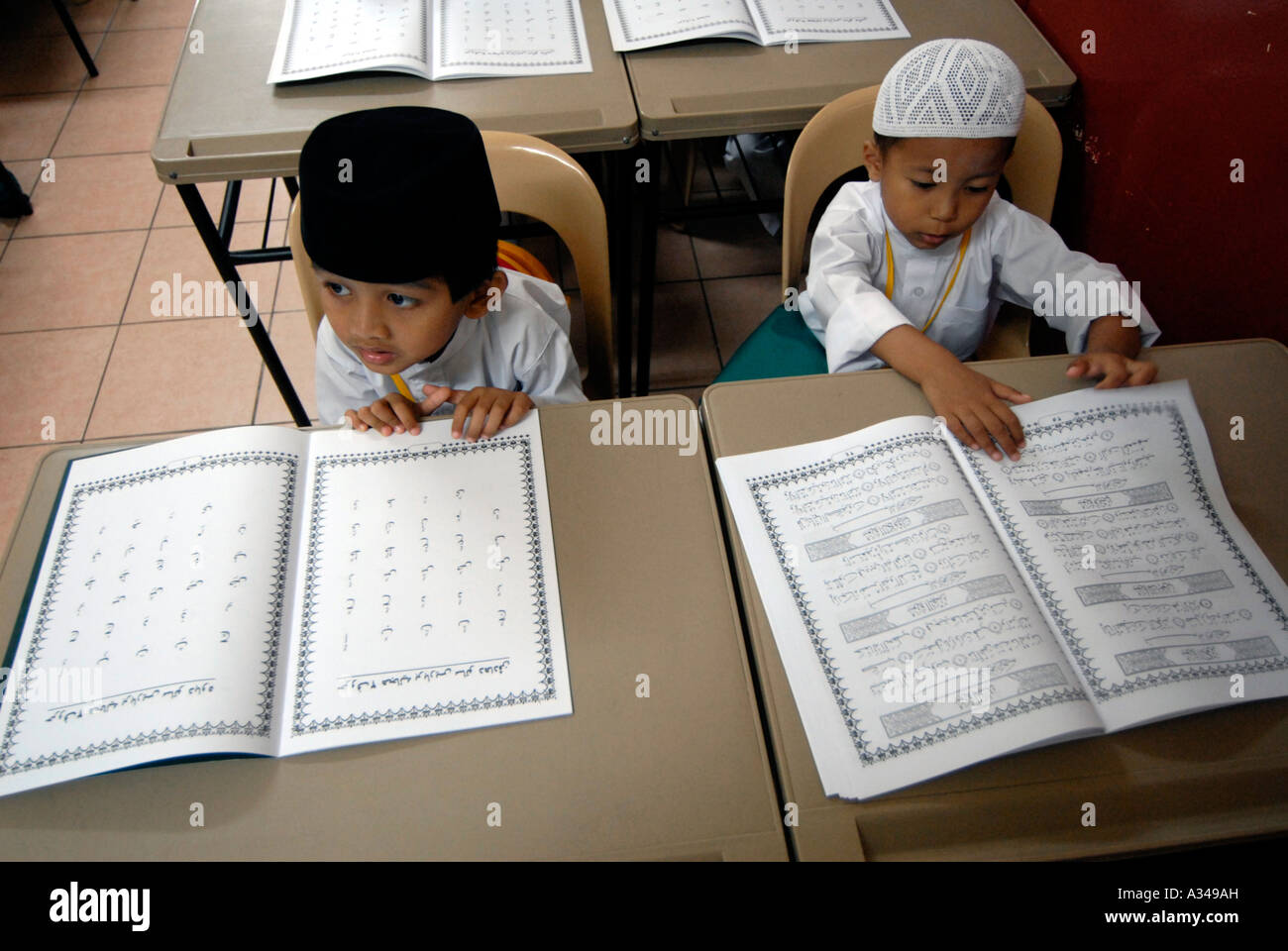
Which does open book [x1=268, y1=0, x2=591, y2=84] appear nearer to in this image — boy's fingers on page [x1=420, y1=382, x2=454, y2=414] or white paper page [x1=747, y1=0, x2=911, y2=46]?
white paper page [x1=747, y1=0, x2=911, y2=46]

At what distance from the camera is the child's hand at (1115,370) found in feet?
2.89

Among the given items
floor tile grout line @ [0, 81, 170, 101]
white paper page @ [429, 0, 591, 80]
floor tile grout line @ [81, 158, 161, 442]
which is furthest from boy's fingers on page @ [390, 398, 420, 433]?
floor tile grout line @ [0, 81, 170, 101]

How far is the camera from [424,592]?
721mm

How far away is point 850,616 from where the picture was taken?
0.70 m

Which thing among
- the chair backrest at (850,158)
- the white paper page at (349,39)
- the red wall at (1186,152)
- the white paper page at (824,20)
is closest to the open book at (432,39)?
the white paper page at (349,39)

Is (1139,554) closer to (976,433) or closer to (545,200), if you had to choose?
(976,433)

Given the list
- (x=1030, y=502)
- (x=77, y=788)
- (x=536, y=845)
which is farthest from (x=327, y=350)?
(x=1030, y=502)

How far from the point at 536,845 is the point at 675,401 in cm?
49

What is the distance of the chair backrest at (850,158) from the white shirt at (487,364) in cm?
44

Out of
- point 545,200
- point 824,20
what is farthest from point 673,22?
point 545,200

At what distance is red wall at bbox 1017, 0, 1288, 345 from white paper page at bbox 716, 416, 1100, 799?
66 centimetres

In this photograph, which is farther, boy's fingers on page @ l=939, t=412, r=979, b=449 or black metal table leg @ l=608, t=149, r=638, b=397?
black metal table leg @ l=608, t=149, r=638, b=397

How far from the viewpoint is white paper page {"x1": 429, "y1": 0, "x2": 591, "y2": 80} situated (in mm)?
1387

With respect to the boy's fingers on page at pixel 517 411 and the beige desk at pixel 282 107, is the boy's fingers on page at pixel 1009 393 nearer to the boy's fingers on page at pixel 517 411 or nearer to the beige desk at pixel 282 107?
the boy's fingers on page at pixel 517 411
